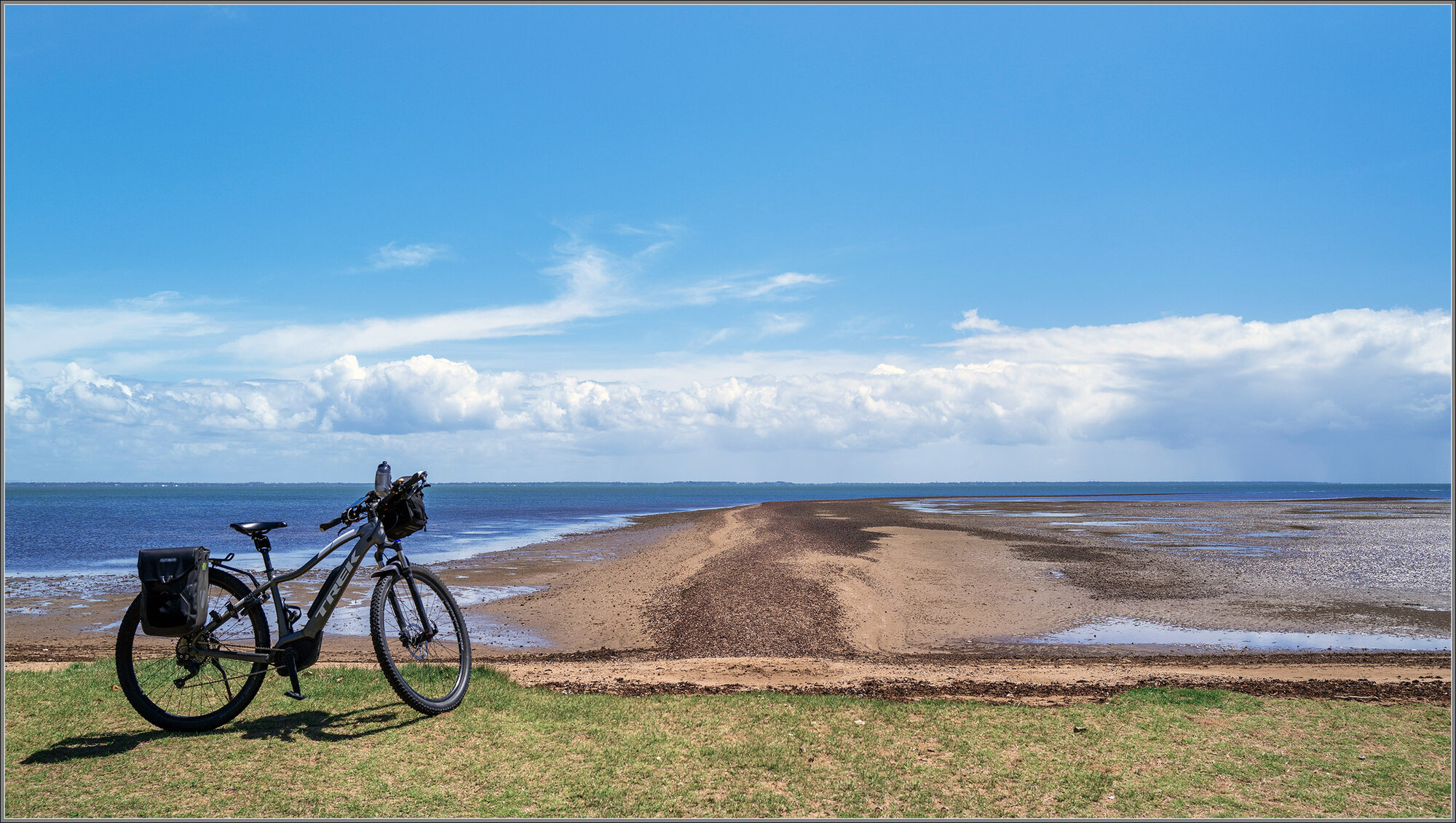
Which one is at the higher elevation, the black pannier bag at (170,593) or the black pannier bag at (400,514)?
the black pannier bag at (400,514)

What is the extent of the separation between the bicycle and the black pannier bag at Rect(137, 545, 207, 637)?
0.16ft

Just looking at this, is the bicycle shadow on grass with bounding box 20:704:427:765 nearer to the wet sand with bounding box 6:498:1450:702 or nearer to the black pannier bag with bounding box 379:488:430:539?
the black pannier bag with bounding box 379:488:430:539

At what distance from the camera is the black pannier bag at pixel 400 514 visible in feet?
24.6

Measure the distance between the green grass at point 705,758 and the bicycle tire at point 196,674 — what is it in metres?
0.23

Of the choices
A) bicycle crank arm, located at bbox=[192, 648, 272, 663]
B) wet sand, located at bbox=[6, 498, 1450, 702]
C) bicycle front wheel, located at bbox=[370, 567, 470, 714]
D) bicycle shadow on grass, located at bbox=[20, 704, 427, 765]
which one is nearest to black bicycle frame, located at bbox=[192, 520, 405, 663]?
bicycle crank arm, located at bbox=[192, 648, 272, 663]

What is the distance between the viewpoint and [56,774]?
19.2 ft

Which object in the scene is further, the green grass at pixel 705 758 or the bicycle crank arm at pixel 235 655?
the bicycle crank arm at pixel 235 655

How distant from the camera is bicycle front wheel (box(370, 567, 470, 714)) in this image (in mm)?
7281

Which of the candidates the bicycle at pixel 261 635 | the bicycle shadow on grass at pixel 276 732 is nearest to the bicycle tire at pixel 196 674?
the bicycle at pixel 261 635

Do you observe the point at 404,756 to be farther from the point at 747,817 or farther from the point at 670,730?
the point at 747,817

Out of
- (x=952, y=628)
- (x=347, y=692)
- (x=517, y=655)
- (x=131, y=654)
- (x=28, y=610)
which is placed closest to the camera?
(x=131, y=654)

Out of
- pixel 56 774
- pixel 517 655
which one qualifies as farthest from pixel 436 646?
pixel 517 655

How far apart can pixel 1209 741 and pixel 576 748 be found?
5671 millimetres

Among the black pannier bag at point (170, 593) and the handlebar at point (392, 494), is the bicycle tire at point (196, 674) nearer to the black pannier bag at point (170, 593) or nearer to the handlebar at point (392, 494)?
the black pannier bag at point (170, 593)
